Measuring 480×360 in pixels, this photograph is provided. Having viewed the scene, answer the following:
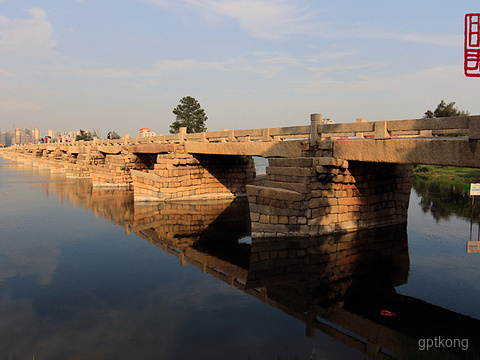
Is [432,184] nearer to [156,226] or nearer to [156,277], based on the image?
[156,226]

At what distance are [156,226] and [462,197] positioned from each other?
17.5 m

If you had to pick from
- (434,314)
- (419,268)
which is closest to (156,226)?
(419,268)

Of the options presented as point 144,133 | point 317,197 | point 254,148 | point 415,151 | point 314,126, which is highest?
point 144,133

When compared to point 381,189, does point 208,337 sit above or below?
below

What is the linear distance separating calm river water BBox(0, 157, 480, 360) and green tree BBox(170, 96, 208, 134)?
45.1 metres

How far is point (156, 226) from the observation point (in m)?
14.9

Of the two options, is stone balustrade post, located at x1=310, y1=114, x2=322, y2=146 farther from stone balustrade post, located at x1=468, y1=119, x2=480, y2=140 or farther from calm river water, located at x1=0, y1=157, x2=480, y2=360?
stone balustrade post, located at x1=468, y1=119, x2=480, y2=140

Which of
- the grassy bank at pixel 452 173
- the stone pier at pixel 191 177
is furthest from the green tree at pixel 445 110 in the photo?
the stone pier at pixel 191 177

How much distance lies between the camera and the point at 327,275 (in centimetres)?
916

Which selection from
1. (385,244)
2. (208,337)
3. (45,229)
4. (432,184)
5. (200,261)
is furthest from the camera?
(432,184)

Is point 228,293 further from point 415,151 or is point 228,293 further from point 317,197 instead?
point 415,151

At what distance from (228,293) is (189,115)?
53258 mm

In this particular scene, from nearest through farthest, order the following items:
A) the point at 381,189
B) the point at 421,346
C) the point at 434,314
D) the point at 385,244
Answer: the point at 421,346
the point at 434,314
the point at 385,244
the point at 381,189

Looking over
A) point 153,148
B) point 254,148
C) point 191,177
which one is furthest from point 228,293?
point 153,148
